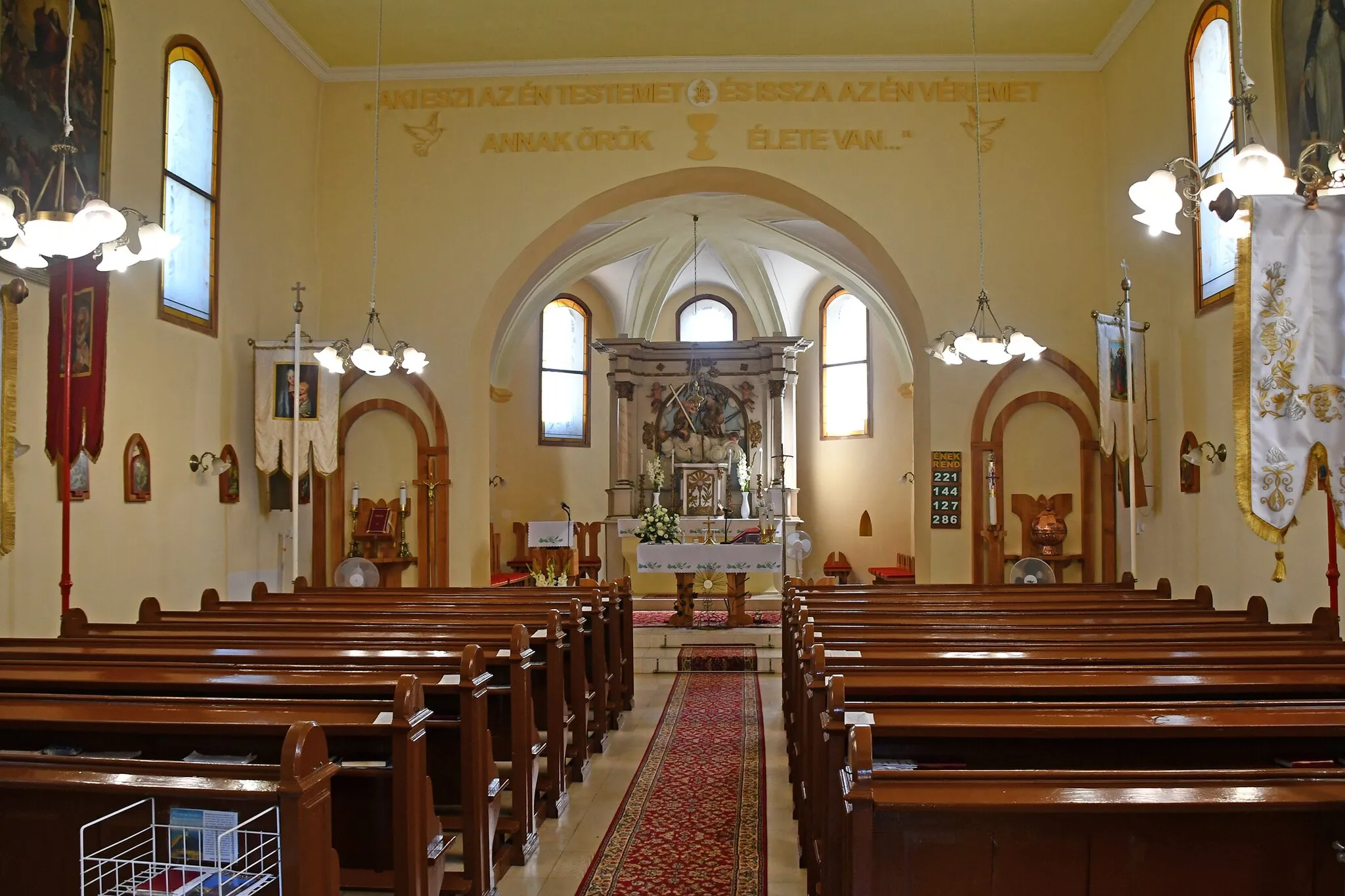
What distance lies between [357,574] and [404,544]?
0.81 metres

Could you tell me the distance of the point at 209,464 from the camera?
8641 millimetres

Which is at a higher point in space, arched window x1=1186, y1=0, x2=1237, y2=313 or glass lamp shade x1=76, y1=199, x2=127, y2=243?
arched window x1=1186, y1=0, x2=1237, y2=313

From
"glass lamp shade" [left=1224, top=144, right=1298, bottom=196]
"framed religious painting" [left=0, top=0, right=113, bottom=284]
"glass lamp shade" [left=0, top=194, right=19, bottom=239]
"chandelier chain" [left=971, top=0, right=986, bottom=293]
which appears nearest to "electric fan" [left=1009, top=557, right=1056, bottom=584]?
"chandelier chain" [left=971, top=0, right=986, bottom=293]

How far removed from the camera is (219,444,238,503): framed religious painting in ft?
29.2

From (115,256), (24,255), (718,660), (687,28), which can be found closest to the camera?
(24,255)

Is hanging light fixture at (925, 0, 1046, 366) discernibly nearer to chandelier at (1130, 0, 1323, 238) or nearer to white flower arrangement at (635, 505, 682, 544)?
chandelier at (1130, 0, 1323, 238)

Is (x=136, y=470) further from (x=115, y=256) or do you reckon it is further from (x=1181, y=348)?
(x=1181, y=348)

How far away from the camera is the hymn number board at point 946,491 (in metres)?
10.3

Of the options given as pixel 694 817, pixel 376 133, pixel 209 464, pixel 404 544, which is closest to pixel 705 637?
pixel 404 544

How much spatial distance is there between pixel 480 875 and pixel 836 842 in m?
1.48

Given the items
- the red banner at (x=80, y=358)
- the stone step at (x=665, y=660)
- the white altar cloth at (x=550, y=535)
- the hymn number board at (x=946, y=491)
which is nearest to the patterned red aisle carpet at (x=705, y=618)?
the stone step at (x=665, y=660)

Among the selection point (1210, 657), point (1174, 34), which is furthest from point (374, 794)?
point (1174, 34)

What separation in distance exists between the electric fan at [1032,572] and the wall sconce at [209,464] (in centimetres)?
716

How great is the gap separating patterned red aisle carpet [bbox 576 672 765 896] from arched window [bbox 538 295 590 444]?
10.6m
